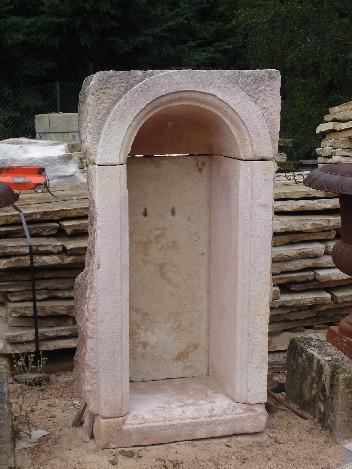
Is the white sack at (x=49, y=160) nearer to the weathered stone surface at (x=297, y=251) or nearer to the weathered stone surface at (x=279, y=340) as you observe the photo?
the weathered stone surface at (x=297, y=251)

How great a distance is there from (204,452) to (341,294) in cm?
262

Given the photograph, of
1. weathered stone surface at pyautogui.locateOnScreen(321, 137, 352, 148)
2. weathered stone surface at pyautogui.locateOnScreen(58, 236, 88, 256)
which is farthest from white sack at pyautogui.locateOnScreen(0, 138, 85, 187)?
weathered stone surface at pyautogui.locateOnScreen(321, 137, 352, 148)

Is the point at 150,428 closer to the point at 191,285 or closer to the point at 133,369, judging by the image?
the point at 133,369

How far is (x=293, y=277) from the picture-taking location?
6094 millimetres

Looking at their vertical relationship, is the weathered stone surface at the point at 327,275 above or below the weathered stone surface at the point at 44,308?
above

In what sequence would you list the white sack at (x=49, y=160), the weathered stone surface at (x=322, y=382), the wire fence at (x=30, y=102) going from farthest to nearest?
the wire fence at (x=30, y=102)
the white sack at (x=49, y=160)
the weathered stone surface at (x=322, y=382)

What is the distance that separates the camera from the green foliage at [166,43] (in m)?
16.3

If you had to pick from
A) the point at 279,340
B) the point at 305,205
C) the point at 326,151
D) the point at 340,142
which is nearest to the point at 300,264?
the point at 305,205

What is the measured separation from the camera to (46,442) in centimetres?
436

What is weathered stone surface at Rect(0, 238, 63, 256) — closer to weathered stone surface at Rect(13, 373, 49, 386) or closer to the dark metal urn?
weathered stone surface at Rect(13, 373, 49, 386)

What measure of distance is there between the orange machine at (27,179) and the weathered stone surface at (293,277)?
9.81 feet

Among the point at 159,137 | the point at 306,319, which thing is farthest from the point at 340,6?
the point at 159,137

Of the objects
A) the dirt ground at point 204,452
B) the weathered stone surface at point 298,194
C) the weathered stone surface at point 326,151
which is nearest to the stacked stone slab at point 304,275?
the weathered stone surface at point 298,194

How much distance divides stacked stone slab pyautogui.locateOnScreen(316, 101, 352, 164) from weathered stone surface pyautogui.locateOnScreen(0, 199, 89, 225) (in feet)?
17.6
